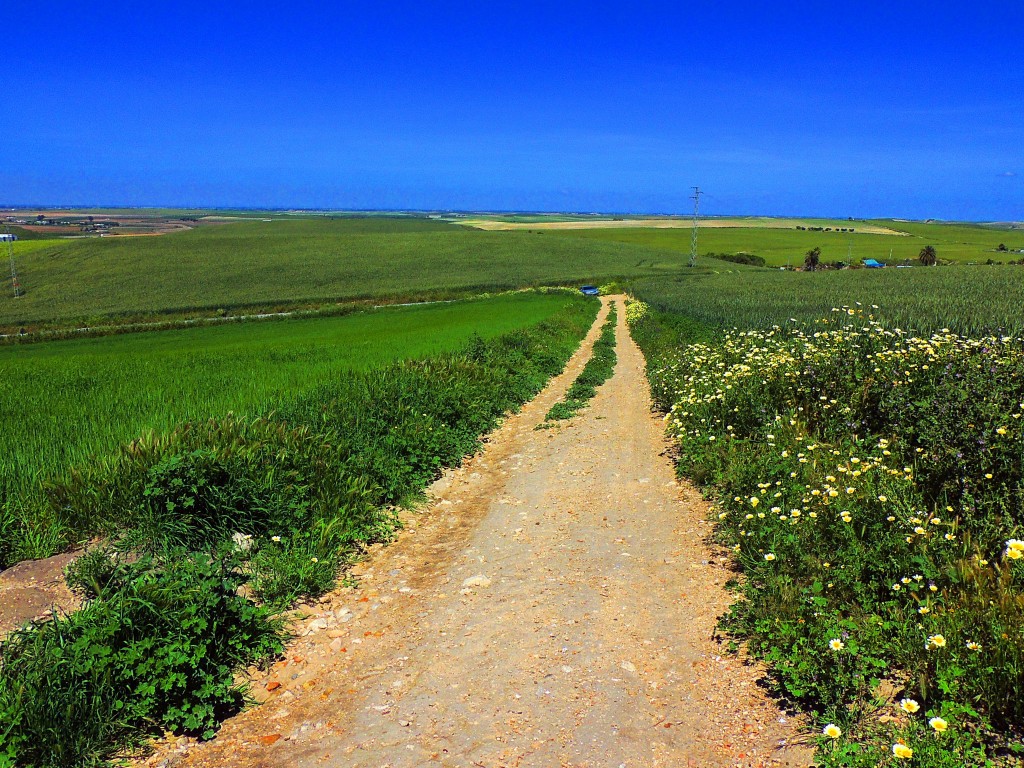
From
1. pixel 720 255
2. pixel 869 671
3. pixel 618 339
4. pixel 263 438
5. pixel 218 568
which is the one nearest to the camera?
pixel 869 671

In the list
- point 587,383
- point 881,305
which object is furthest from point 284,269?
point 587,383

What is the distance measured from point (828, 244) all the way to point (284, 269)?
113745 mm

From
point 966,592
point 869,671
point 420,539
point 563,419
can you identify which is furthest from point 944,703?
point 563,419

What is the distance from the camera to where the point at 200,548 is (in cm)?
583

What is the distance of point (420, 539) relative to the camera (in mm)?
7039

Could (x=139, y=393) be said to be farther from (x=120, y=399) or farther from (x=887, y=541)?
(x=887, y=541)

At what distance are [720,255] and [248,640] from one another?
400 ft

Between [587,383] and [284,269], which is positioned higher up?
[284,269]

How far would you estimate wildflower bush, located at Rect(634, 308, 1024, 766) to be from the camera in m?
3.58

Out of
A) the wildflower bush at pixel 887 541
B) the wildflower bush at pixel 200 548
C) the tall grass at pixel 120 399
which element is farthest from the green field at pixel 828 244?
the wildflower bush at pixel 200 548

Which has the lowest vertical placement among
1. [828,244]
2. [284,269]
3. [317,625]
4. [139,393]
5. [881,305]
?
[317,625]

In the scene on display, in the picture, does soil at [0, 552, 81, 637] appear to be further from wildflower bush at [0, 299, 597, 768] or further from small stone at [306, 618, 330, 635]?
small stone at [306, 618, 330, 635]

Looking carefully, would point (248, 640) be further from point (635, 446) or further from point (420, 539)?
point (635, 446)

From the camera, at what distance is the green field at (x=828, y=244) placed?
115062 millimetres
